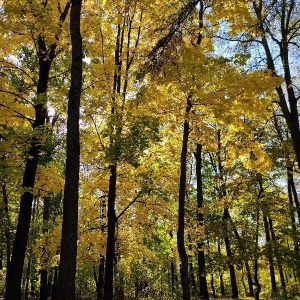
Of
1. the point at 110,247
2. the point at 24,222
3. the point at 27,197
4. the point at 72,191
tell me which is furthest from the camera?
the point at 110,247

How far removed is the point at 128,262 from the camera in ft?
69.1

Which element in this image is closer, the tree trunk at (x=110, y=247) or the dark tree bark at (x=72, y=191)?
the dark tree bark at (x=72, y=191)

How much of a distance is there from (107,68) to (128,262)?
14.4m

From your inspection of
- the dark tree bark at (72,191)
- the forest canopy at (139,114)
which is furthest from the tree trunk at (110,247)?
the dark tree bark at (72,191)

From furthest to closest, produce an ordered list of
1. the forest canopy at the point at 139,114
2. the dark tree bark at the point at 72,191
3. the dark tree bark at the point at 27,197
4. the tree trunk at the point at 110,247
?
the tree trunk at the point at 110,247, the dark tree bark at the point at 27,197, the forest canopy at the point at 139,114, the dark tree bark at the point at 72,191

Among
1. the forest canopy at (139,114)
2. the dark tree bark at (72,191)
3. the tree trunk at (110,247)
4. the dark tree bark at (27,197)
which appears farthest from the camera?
the tree trunk at (110,247)

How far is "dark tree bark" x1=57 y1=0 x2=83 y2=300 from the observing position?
550cm

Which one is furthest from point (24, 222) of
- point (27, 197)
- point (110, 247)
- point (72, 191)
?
point (72, 191)

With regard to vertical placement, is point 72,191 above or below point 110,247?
above

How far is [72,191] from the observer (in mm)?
5941

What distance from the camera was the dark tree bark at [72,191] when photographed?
550 centimetres

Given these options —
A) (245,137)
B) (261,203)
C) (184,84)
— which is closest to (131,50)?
(184,84)

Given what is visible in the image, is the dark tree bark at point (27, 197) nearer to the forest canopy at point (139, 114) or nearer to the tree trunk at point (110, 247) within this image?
the forest canopy at point (139, 114)

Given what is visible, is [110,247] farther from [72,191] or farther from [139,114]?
[72,191]
